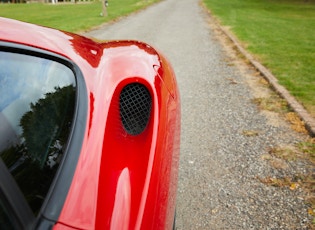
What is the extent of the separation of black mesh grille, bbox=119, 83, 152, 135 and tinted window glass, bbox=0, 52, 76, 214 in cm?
28

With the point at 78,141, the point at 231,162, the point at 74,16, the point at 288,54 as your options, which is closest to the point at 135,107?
the point at 78,141

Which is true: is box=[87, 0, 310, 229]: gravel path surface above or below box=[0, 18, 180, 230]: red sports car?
below

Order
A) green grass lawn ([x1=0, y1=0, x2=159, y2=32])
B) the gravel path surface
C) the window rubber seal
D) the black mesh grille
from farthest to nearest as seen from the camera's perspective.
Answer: green grass lawn ([x1=0, y1=0, x2=159, y2=32])
the gravel path surface
the black mesh grille
the window rubber seal

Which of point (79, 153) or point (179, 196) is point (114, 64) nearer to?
point (79, 153)

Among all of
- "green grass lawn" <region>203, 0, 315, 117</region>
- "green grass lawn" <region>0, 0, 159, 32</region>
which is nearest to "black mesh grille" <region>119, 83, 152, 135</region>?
"green grass lawn" <region>203, 0, 315, 117</region>

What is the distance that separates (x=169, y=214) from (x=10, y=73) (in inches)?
35.3

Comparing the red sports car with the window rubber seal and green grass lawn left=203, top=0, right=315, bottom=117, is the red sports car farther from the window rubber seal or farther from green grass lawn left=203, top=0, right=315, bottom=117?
green grass lawn left=203, top=0, right=315, bottom=117

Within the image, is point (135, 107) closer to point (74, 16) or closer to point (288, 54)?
point (288, 54)

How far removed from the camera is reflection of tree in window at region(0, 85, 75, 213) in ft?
3.46

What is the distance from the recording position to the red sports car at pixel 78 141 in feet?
3.34

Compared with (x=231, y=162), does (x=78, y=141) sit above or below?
above

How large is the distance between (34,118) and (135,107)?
523 millimetres

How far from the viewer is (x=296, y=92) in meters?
4.70

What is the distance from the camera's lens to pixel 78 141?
3.99ft
